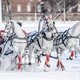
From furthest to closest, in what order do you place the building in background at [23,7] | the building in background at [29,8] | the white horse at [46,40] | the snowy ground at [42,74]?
1. the building in background at [23,7]
2. the building in background at [29,8]
3. the white horse at [46,40]
4. the snowy ground at [42,74]

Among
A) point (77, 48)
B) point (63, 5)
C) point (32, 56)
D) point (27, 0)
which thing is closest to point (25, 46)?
point (32, 56)

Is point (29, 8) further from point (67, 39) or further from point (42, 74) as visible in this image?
point (42, 74)

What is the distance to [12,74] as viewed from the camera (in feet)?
28.5

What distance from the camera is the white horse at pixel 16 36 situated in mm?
9023

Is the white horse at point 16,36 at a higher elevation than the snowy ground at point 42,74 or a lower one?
higher

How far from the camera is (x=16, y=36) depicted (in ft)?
29.8

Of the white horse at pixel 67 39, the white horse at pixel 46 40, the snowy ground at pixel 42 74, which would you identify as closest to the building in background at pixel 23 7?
the white horse at pixel 67 39

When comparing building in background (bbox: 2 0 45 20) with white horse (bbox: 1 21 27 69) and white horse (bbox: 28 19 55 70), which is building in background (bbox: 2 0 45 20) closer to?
white horse (bbox: 28 19 55 70)

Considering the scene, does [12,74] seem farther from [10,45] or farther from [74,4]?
[74,4]

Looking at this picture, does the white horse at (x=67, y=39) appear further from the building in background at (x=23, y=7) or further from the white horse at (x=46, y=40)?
the building in background at (x=23, y=7)

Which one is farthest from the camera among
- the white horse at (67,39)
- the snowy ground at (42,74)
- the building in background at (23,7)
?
the building in background at (23,7)

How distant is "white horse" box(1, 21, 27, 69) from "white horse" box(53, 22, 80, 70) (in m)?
0.82

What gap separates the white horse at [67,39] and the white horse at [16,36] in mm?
824

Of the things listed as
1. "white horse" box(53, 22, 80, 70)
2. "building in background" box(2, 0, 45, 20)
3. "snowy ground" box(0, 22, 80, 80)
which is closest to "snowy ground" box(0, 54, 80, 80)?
"snowy ground" box(0, 22, 80, 80)
